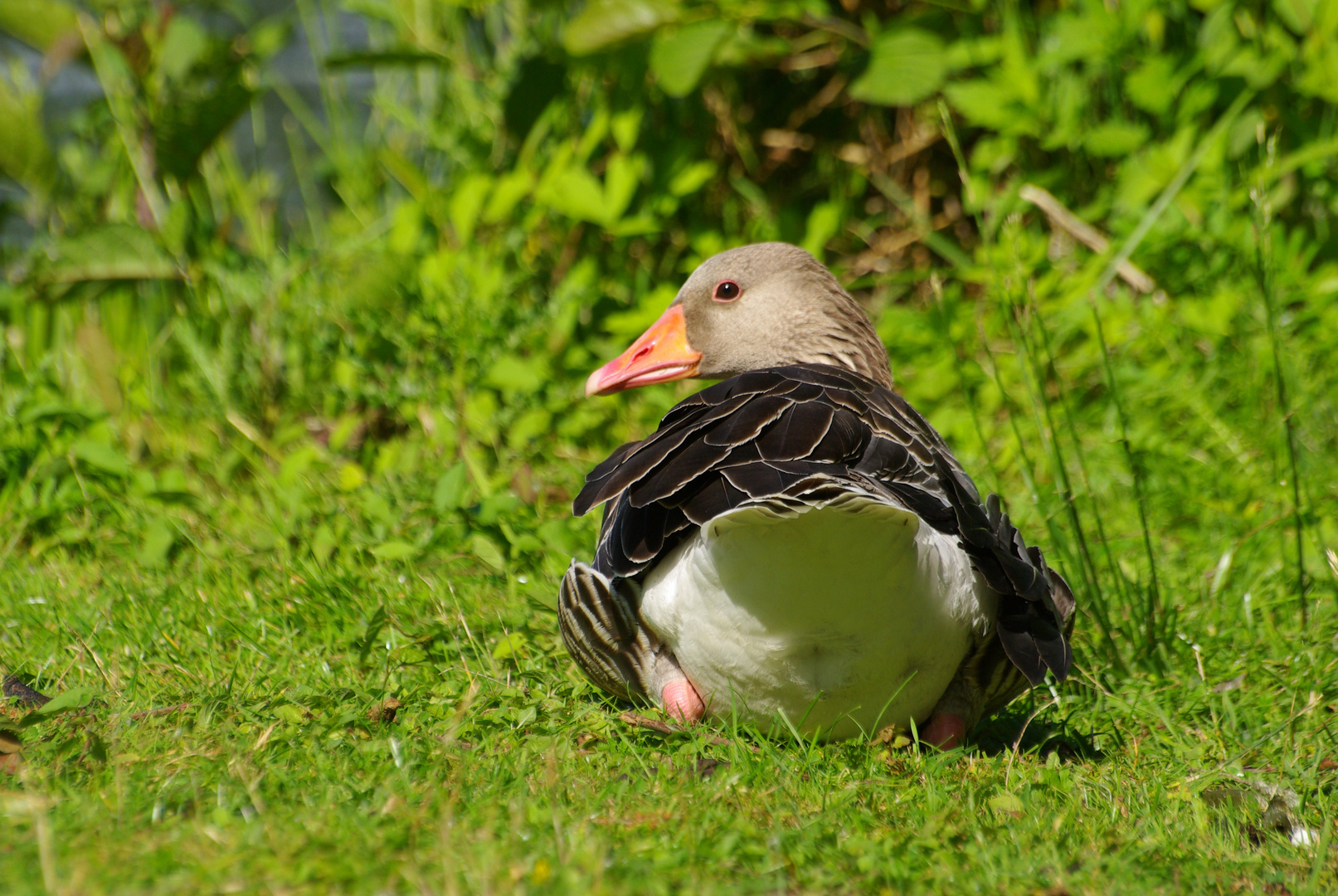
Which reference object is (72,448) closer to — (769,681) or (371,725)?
(371,725)

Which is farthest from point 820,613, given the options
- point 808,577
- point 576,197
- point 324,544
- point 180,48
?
point 180,48

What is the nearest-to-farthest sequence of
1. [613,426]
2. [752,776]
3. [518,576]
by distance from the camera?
[752,776], [518,576], [613,426]

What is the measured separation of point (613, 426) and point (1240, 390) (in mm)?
2770

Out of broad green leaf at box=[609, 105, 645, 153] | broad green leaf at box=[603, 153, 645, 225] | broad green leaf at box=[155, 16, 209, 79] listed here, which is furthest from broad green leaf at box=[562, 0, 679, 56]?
broad green leaf at box=[155, 16, 209, 79]

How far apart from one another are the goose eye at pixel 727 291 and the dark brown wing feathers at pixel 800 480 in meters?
1.10

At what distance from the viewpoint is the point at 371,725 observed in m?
2.81

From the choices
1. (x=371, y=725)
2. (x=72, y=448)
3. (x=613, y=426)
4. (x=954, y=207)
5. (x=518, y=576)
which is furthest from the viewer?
(x=954, y=207)

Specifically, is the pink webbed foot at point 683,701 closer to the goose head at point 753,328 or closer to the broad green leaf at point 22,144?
the goose head at point 753,328

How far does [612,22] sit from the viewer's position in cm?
538

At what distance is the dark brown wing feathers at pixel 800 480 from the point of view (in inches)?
99.2

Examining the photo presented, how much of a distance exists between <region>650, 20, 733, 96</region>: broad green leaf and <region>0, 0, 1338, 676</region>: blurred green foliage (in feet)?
0.05

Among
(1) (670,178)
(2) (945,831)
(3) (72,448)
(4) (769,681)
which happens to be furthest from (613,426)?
(2) (945,831)

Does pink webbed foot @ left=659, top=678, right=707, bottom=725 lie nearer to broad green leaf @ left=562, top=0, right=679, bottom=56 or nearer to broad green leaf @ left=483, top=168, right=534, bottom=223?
broad green leaf @ left=483, top=168, right=534, bottom=223

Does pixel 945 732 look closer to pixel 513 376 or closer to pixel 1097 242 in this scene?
pixel 513 376
